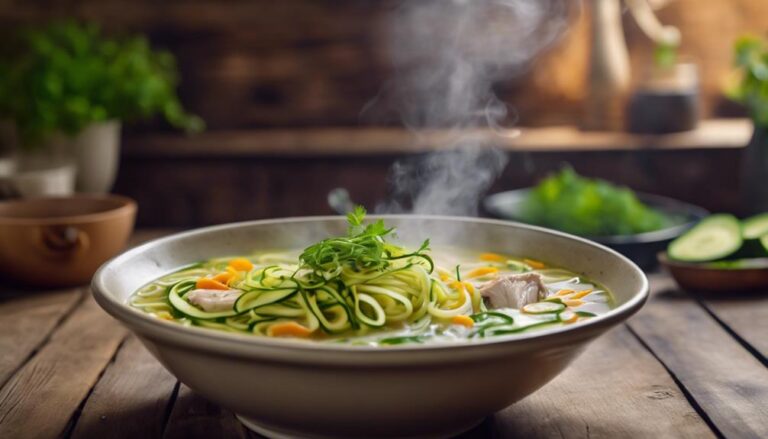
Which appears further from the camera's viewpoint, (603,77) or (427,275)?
(603,77)

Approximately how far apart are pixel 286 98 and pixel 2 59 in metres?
1.44

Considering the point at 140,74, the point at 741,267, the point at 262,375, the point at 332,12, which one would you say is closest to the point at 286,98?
the point at 332,12

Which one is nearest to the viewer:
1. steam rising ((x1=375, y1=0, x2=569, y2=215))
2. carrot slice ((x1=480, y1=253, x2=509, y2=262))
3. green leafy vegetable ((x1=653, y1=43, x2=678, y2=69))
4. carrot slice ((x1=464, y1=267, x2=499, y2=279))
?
carrot slice ((x1=464, y1=267, x2=499, y2=279))

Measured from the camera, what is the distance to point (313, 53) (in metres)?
4.75

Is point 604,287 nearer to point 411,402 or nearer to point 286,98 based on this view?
point 411,402

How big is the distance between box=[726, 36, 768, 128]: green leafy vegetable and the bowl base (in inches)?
78.8

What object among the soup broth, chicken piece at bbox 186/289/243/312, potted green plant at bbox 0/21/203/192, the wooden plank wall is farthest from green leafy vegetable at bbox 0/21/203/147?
chicken piece at bbox 186/289/243/312

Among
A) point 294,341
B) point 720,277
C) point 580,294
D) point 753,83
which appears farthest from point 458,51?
point 294,341

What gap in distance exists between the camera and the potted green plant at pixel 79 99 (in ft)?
11.1

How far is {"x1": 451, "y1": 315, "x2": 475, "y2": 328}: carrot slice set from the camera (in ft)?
5.00

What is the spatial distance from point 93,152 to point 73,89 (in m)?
0.29

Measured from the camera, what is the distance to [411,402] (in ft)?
3.98

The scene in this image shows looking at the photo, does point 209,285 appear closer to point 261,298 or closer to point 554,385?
point 261,298

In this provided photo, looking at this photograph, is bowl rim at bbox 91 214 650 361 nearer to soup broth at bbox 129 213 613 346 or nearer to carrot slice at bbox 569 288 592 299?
soup broth at bbox 129 213 613 346
